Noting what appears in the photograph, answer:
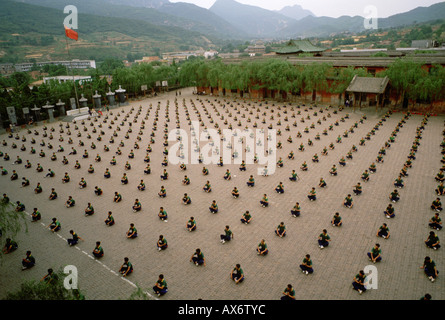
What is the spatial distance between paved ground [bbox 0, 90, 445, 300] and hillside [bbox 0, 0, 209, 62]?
13738 cm

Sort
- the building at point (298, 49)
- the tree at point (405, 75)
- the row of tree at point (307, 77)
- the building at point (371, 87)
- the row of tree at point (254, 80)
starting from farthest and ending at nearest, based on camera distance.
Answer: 1. the building at point (298, 49)
2. the building at point (371, 87)
3. the row of tree at point (254, 80)
4. the tree at point (405, 75)
5. the row of tree at point (307, 77)

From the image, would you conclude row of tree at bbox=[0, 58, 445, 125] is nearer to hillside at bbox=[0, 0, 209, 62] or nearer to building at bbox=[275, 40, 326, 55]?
building at bbox=[275, 40, 326, 55]

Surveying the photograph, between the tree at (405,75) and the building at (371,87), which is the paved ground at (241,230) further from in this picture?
the tree at (405,75)

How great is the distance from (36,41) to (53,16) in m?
43.0

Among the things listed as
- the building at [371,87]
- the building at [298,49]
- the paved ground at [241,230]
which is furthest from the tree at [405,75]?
the building at [298,49]

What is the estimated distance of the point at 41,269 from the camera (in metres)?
11.3

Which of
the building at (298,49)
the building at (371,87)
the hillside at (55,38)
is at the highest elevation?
the hillside at (55,38)

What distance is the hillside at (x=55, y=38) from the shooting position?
443 feet

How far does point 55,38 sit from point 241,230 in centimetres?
18017

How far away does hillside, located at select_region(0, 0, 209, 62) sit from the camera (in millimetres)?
135125

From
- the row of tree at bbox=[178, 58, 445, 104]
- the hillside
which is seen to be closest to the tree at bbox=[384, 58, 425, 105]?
the row of tree at bbox=[178, 58, 445, 104]

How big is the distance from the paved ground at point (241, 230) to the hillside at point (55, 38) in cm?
13738

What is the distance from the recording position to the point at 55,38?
153m

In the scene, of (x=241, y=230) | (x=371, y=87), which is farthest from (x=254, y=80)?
(x=241, y=230)
